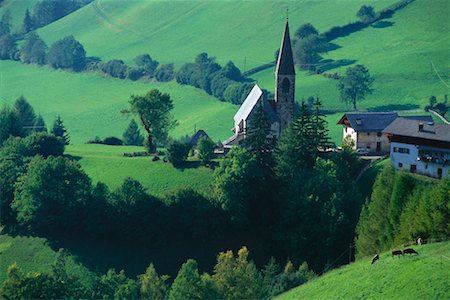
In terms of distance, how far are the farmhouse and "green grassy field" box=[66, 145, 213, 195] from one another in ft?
57.1

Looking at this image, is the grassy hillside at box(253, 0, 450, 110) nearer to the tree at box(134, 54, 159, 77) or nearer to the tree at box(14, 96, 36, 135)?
the tree at box(134, 54, 159, 77)

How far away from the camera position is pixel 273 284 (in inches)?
2584

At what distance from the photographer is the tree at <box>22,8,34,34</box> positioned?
640 feet

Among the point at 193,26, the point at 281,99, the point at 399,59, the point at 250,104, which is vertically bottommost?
the point at 399,59

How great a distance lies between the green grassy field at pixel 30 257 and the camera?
74.1 metres

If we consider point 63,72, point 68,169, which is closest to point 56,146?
point 68,169

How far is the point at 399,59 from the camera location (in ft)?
457

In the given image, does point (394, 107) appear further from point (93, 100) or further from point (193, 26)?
point (193, 26)

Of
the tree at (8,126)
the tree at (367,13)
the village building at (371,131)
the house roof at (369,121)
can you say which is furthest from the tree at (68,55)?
the village building at (371,131)

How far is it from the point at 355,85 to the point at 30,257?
206 ft

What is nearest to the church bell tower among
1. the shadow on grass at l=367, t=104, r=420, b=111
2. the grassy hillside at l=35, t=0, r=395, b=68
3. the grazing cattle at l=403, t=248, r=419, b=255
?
the shadow on grass at l=367, t=104, r=420, b=111

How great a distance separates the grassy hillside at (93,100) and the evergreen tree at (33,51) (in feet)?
6.14

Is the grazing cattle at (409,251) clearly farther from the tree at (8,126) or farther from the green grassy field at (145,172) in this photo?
the tree at (8,126)

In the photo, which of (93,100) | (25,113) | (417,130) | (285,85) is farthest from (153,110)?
(93,100)
